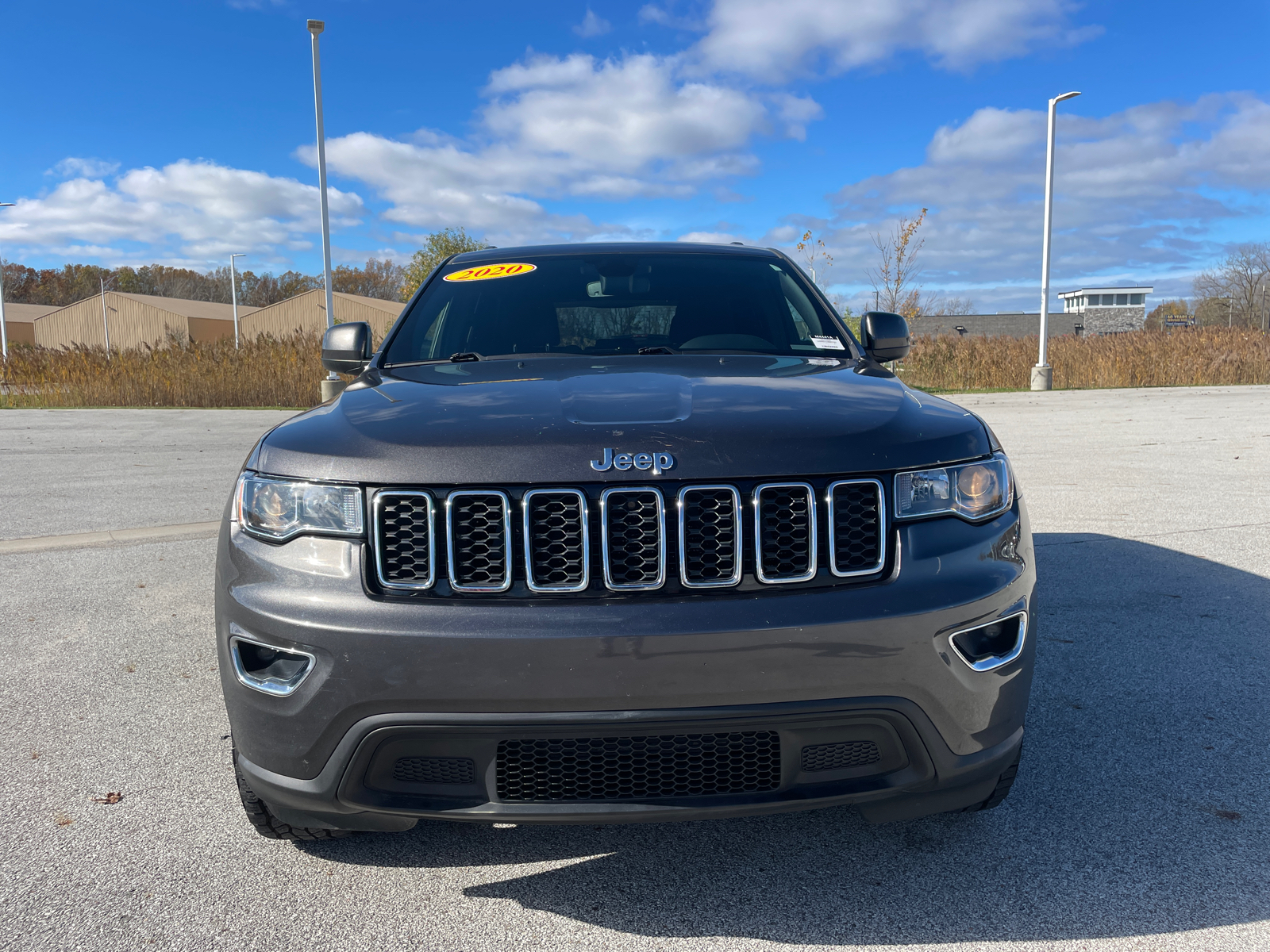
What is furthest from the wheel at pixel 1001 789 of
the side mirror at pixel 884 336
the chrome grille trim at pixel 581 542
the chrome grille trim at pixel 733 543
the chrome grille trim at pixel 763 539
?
the side mirror at pixel 884 336

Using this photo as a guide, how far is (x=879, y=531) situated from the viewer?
195 centimetres

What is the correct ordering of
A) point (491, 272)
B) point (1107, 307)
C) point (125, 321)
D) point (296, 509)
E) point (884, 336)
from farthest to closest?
point (1107, 307) < point (125, 321) < point (491, 272) < point (884, 336) < point (296, 509)

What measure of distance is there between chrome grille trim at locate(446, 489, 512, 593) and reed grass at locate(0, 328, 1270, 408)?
645 inches

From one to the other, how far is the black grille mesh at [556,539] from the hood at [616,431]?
0.05 meters

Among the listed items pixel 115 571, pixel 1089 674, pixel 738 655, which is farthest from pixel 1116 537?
pixel 115 571

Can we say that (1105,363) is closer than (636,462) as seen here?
No

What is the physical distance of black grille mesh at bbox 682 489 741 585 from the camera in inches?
74.2

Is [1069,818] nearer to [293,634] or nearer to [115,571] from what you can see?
[293,634]

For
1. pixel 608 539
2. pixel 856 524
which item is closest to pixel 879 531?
pixel 856 524

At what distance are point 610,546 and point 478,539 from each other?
275 millimetres

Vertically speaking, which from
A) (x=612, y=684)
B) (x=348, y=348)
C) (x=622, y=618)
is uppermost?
(x=348, y=348)

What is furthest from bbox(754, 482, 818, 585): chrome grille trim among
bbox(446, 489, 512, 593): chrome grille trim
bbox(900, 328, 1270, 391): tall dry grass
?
bbox(900, 328, 1270, 391): tall dry grass

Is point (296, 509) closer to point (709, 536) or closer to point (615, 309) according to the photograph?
point (709, 536)

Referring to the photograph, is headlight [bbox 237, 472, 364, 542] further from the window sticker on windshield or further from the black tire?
the window sticker on windshield
